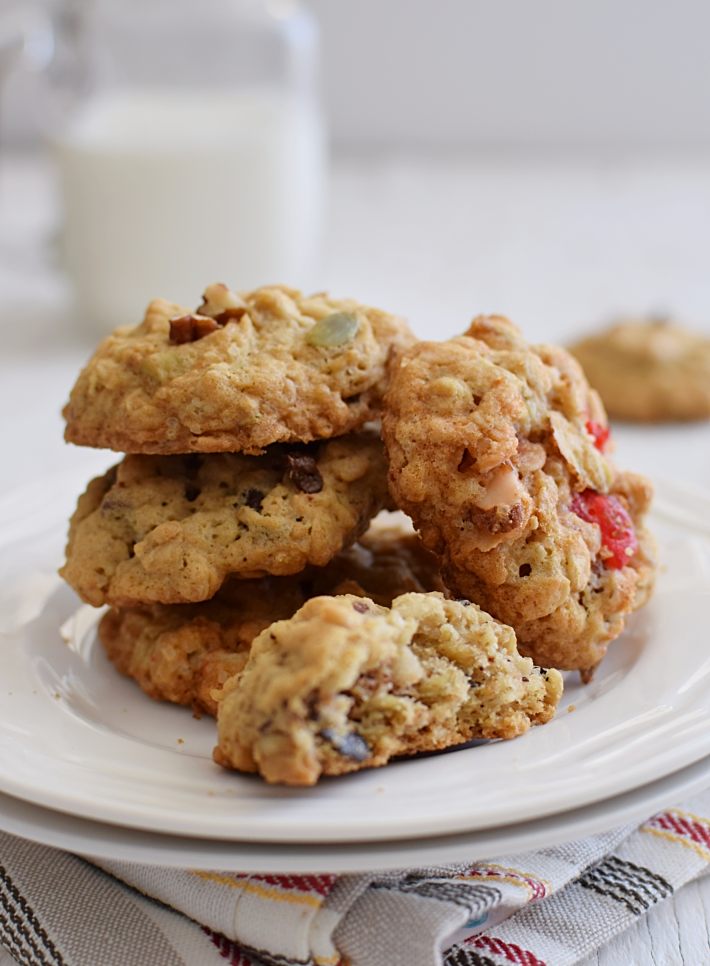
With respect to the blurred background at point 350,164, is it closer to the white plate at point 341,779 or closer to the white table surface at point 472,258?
the white table surface at point 472,258

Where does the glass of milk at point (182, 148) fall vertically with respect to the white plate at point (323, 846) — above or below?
above

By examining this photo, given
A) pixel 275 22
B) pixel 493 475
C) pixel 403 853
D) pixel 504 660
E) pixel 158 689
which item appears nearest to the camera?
pixel 403 853

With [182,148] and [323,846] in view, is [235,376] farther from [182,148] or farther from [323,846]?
[182,148]

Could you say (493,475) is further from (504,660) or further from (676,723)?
(676,723)

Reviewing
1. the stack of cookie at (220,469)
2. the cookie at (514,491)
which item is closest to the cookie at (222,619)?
the stack of cookie at (220,469)

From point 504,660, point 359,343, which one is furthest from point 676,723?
point 359,343

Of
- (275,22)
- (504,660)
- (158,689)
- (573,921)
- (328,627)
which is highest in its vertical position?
(275,22)

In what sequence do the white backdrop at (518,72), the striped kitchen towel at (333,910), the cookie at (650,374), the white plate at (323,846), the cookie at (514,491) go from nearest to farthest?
the white plate at (323,846), the striped kitchen towel at (333,910), the cookie at (514,491), the cookie at (650,374), the white backdrop at (518,72)
